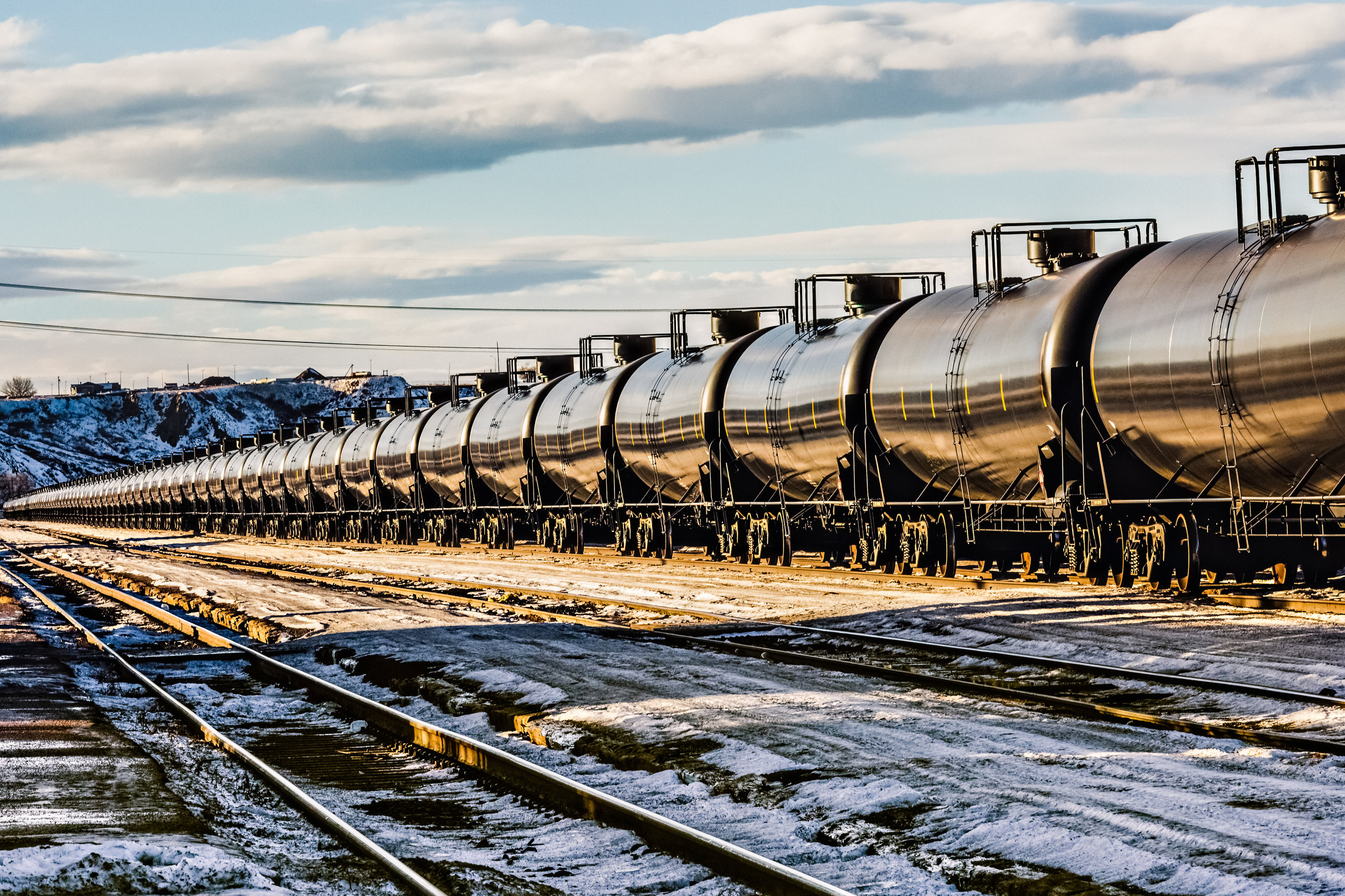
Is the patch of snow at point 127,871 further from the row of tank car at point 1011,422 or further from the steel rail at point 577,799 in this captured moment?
the row of tank car at point 1011,422

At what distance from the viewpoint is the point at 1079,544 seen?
19.7 meters

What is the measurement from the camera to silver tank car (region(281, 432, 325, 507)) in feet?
216

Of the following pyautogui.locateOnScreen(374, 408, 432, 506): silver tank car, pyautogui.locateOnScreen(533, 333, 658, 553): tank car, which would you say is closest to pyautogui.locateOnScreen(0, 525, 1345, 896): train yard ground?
pyautogui.locateOnScreen(533, 333, 658, 553): tank car

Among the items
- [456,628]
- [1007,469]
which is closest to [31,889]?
[456,628]

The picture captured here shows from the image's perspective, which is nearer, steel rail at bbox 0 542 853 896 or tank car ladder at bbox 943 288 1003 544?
steel rail at bbox 0 542 853 896

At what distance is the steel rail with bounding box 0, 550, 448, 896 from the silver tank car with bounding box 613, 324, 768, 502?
1470 centimetres

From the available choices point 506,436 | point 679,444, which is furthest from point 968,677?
point 506,436

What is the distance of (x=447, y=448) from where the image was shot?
152 ft

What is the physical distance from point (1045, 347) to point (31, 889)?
1465 cm

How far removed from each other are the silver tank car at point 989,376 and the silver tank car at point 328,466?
135ft

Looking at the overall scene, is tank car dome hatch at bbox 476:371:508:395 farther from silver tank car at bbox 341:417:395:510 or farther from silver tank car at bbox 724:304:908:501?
silver tank car at bbox 724:304:908:501

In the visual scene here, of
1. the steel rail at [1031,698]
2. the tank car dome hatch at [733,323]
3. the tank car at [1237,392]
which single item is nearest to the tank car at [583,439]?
the tank car dome hatch at [733,323]

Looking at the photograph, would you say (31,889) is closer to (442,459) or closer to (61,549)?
(442,459)

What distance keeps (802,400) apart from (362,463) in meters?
34.4
